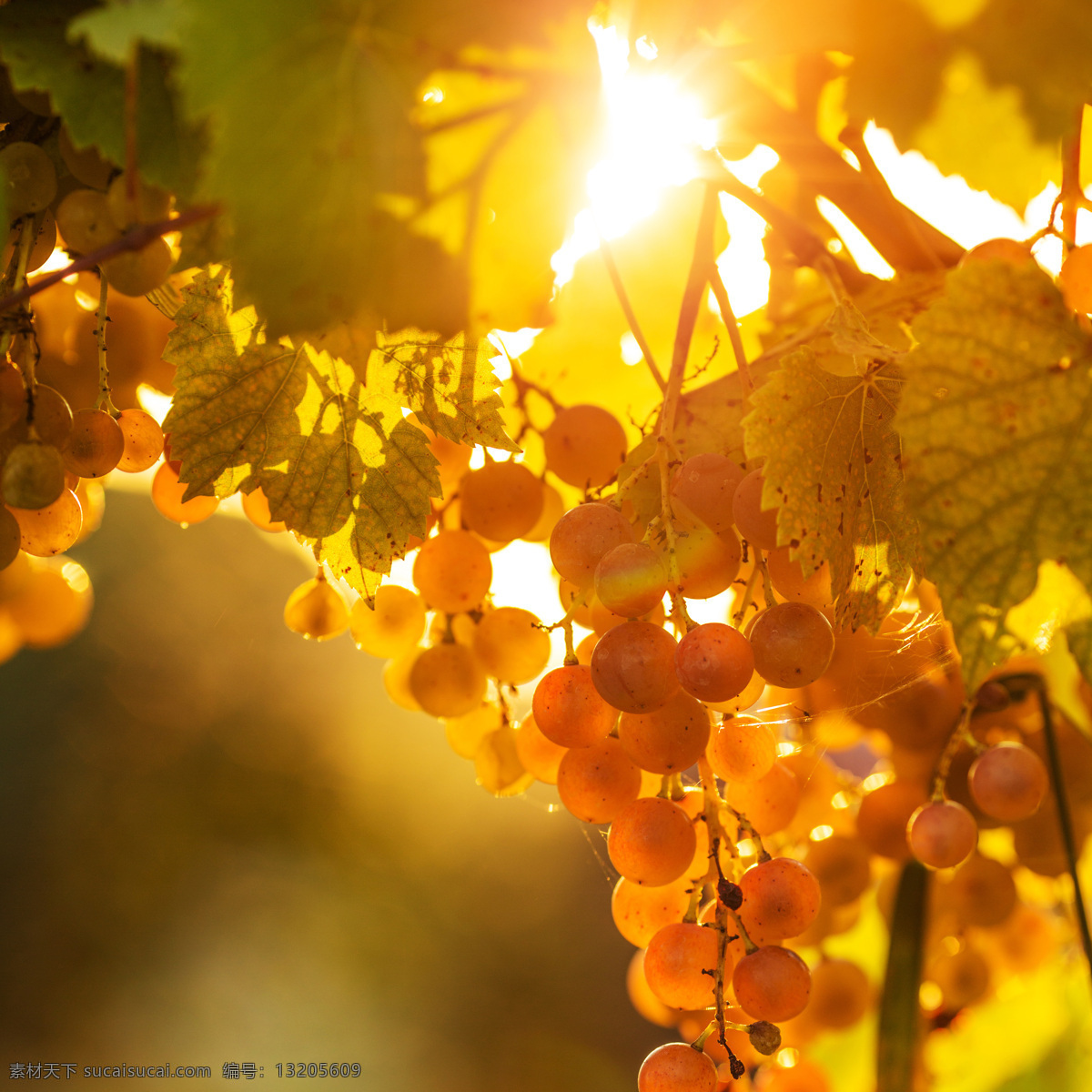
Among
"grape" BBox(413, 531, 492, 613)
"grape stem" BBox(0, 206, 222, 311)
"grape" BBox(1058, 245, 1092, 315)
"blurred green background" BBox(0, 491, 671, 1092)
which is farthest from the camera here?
"blurred green background" BBox(0, 491, 671, 1092)

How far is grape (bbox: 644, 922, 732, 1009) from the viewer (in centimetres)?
33

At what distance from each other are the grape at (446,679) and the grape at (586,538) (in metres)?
0.17

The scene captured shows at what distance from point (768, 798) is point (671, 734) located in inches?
3.7

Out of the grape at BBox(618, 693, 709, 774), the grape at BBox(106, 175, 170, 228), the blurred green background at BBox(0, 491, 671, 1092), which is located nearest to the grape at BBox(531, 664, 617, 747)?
the grape at BBox(618, 693, 709, 774)

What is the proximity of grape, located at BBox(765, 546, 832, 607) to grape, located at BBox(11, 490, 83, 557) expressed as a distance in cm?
29

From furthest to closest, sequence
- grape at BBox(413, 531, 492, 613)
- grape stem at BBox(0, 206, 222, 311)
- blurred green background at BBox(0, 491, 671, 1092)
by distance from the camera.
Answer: blurred green background at BBox(0, 491, 671, 1092), grape at BBox(413, 531, 492, 613), grape stem at BBox(0, 206, 222, 311)

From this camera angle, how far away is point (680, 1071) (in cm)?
31

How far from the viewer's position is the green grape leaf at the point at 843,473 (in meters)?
0.29

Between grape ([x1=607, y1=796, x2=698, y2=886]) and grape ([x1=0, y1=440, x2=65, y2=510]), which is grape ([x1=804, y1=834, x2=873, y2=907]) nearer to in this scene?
grape ([x1=607, y1=796, x2=698, y2=886])

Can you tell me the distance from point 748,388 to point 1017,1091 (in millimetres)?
567

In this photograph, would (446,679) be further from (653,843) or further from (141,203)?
(141,203)

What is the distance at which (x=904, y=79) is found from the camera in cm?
24

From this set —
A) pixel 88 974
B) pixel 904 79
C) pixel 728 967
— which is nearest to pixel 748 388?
pixel 904 79

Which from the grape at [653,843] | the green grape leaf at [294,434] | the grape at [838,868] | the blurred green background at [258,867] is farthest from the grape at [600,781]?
the blurred green background at [258,867]
